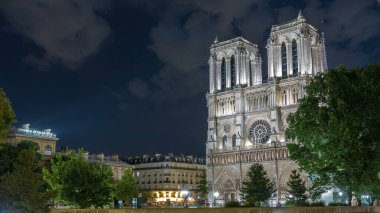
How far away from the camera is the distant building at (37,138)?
85875 millimetres

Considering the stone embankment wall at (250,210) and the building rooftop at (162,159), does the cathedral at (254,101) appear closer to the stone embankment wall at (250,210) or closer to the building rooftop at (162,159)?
the building rooftop at (162,159)


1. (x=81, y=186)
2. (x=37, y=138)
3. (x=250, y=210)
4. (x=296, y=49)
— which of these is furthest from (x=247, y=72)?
(x=250, y=210)

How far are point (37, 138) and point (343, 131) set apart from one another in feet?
214

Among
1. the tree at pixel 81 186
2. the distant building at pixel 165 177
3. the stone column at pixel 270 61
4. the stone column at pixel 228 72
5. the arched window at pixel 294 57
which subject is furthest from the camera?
the distant building at pixel 165 177

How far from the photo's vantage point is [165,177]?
125 meters

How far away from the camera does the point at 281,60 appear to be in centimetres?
9494

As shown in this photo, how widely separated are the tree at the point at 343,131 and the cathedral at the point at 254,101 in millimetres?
43825

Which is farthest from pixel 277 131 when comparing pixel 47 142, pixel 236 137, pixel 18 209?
pixel 18 209

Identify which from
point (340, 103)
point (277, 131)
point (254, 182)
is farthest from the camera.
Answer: point (277, 131)

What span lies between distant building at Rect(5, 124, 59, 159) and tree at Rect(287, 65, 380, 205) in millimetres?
58759

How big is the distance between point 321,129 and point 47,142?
63631mm

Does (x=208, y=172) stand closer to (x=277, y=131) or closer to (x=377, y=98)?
(x=277, y=131)

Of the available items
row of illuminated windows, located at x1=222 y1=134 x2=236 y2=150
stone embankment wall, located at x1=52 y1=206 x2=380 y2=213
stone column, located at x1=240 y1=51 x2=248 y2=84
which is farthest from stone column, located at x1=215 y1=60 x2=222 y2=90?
stone embankment wall, located at x1=52 y1=206 x2=380 y2=213

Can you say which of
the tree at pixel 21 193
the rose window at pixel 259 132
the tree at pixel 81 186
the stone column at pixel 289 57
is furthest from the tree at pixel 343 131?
the rose window at pixel 259 132
